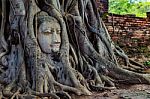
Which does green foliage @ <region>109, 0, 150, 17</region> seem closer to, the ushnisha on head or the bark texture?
the bark texture

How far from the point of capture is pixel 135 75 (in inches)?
259

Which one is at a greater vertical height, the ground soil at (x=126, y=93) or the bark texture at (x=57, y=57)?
the bark texture at (x=57, y=57)

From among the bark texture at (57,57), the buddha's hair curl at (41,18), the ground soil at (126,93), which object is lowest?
the ground soil at (126,93)

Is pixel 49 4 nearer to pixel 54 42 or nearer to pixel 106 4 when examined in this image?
pixel 54 42

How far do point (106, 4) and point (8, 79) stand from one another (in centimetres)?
610

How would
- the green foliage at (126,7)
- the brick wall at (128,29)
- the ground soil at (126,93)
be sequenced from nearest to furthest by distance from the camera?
the ground soil at (126,93)
the brick wall at (128,29)
the green foliage at (126,7)

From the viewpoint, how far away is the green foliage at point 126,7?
653 inches

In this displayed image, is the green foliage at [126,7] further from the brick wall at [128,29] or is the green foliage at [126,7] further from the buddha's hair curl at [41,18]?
the buddha's hair curl at [41,18]

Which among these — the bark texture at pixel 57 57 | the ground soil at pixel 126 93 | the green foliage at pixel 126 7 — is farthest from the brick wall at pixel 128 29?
the green foliage at pixel 126 7

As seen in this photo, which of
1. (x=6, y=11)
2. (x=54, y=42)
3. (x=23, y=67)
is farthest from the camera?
(x=6, y=11)

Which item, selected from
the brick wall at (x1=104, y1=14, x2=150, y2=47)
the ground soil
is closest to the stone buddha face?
the ground soil

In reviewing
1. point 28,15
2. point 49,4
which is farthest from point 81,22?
point 28,15

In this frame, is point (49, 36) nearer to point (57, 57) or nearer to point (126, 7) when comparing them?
point (57, 57)

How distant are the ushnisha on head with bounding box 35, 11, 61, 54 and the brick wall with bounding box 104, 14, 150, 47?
10.4 feet
